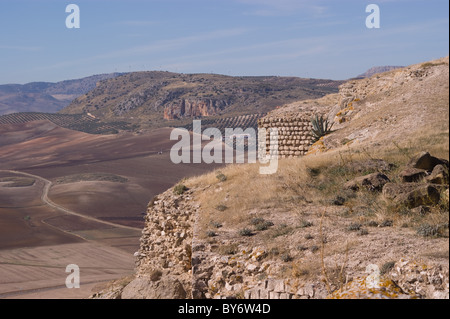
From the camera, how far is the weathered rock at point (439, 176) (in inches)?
347

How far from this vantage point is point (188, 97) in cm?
12875

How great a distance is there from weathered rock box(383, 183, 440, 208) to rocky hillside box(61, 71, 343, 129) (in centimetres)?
9725

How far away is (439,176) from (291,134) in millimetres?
10878

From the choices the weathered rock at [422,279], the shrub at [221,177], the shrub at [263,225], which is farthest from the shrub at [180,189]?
the weathered rock at [422,279]

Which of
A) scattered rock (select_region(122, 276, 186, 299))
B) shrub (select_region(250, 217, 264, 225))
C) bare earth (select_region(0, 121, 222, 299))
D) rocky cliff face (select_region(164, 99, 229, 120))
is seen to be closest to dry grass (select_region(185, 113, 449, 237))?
shrub (select_region(250, 217, 264, 225))

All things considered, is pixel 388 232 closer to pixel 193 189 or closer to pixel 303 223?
pixel 303 223

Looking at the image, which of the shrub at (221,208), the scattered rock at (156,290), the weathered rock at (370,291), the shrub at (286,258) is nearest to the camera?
the weathered rock at (370,291)

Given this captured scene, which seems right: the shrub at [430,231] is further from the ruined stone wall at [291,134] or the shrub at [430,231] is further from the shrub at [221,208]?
the ruined stone wall at [291,134]

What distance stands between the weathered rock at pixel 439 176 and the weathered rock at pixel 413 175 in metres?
0.19

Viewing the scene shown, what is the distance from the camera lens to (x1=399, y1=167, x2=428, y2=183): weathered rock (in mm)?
9234

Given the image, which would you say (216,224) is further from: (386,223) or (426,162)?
(426,162)

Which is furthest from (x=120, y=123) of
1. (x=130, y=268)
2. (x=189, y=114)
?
(x=130, y=268)
